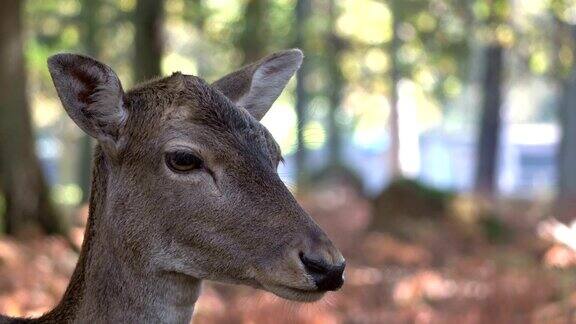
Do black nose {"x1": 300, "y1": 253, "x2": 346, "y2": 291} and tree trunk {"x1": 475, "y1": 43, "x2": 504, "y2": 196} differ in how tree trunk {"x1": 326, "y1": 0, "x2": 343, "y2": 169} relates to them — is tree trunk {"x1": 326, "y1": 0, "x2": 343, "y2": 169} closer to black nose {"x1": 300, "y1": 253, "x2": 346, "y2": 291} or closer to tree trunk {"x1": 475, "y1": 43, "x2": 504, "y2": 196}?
tree trunk {"x1": 475, "y1": 43, "x2": 504, "y2": 196}

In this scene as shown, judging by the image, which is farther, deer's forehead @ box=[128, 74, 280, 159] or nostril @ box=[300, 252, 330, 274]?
deer's forehead @ box=[128, 74, 280, 159]

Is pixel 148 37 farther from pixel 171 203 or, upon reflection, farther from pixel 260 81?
pixel 171 203

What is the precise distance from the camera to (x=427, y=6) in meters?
20.8

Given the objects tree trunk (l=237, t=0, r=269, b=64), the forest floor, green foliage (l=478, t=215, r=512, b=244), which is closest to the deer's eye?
the forest floor

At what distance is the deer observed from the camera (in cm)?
434

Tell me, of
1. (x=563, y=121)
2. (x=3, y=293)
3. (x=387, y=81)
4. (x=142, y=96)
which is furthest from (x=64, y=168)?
(x=142, y=96)

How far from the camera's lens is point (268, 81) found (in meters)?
5.26

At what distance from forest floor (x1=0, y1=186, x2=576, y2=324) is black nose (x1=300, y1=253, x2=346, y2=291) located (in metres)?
0.73

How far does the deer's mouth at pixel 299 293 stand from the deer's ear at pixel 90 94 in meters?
1.02

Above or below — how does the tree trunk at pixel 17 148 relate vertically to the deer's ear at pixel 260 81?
below

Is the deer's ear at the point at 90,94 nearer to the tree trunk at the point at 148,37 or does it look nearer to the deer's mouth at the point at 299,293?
the deer's mouth at the point at 299,293

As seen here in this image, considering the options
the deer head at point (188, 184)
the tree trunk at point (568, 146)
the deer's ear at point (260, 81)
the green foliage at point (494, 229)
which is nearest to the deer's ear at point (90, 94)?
the deer head at point (188, 184)

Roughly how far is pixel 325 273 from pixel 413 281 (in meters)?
8.38

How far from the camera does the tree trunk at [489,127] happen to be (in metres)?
31.3
